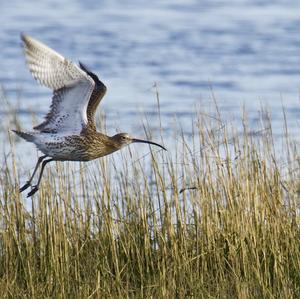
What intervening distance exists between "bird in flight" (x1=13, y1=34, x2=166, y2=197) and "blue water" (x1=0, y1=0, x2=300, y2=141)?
2.79 m

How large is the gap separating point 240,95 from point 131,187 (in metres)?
8.09

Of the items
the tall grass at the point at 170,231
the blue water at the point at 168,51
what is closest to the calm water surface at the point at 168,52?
the blue water at the point at 168,51

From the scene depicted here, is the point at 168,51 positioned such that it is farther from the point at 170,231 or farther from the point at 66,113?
the point at 170,231

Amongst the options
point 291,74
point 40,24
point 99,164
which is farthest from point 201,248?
point 40,24

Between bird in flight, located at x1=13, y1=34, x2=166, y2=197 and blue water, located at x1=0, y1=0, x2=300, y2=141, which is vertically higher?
blue water, located at x1=0, y1=0, x2=300, y2=141

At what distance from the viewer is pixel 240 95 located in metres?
16.3

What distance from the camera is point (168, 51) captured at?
→ 21359 mm

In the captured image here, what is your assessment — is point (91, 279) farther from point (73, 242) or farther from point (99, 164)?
point (99, 164)

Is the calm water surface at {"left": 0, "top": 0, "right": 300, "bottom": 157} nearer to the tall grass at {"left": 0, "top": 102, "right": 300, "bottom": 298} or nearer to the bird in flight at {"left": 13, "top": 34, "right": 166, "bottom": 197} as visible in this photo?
the bird in flight at {"left": 13, "top": 34, "right": 166, "bottom": 197}

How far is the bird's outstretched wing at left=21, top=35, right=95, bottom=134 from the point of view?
27.1 feet

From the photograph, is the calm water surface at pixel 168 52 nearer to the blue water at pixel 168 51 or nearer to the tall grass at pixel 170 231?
the blue water at pixel 168 51

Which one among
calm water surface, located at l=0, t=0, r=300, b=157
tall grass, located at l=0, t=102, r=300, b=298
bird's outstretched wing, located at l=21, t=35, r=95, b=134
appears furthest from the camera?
calm water surface, located at l=0, t=0, r=300, b=157

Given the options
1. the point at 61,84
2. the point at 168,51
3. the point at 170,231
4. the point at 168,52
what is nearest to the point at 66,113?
the point at 61,84

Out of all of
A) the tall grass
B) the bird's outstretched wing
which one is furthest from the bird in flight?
the tall grass
